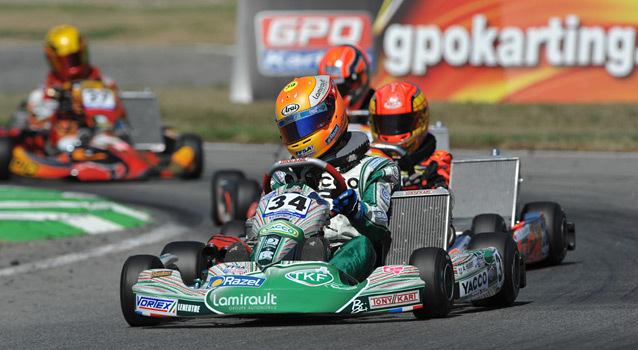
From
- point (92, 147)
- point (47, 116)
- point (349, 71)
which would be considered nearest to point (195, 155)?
point (92, 147)

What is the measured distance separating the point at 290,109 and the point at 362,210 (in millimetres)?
654

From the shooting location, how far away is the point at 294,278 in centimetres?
511

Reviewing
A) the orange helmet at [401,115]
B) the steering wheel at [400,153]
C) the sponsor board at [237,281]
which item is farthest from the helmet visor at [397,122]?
the sponsor board at [237,281]

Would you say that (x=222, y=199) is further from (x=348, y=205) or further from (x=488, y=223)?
(x=348, y=205)

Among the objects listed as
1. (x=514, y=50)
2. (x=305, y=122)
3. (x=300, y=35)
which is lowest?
(x=514, y=50)

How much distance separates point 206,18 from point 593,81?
33.3 meters

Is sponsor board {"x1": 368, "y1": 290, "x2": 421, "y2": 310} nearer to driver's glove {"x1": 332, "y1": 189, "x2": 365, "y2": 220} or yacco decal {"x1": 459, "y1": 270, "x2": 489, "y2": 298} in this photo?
yacco decal {"x1": 459, "y1": 270, "x2": 489, "y2": 298}

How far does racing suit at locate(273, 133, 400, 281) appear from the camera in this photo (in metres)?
5.54

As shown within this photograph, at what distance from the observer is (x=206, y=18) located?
49.7 meters

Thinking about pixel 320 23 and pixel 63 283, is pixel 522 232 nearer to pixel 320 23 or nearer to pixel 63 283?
pixel 63 283

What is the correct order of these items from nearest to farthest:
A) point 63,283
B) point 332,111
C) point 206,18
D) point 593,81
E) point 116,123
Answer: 1. point 332,111
2. point 63,283
3. point 116,123
4. point 593,81
5. point 206,18

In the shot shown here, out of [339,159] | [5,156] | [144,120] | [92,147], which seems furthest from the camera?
[144,120]

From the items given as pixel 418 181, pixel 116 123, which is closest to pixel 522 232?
pixel 418 181

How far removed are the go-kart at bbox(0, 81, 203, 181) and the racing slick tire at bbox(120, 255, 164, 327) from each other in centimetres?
707
